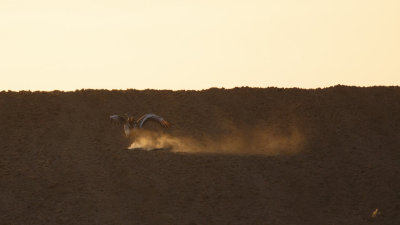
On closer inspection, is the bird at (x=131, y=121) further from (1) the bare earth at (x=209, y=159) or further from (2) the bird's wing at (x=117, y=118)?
(1) the bare earth at (x=209, y=159)

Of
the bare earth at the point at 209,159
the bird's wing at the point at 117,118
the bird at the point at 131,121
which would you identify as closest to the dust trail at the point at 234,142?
the bare earth at the point at 209,159

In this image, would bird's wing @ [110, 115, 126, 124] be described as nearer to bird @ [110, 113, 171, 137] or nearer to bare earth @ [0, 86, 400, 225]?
bird @ [110, 113, 171, 137]

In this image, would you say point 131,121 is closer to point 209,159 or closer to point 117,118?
point 117,118

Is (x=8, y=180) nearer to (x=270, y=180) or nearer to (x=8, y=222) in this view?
(x=8, y=222)

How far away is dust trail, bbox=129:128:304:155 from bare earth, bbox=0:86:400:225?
5 centimetres

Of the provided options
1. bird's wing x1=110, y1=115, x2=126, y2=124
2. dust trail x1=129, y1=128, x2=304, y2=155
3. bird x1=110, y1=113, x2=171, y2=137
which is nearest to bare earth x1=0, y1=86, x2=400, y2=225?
dust trail x1=129, y1=128, x2=304, y2=155

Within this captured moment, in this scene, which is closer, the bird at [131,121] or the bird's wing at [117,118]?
the bird's wing at [117,118]

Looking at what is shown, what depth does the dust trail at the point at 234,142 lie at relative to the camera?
2970 centimetres

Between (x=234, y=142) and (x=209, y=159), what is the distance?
384 cm

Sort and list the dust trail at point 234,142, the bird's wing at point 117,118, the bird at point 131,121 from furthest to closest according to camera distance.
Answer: the dust trail at point 234,142, the bird at point 131,121, the bird's wing at point 117,118

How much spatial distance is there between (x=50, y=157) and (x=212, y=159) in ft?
18.8

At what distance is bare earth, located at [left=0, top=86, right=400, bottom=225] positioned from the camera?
23125 millimetres

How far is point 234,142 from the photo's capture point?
31.4 m

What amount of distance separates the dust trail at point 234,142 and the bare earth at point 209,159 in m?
0.05
